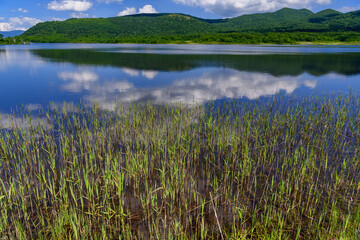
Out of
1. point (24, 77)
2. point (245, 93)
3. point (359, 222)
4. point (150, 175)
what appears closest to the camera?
point (359, 222)

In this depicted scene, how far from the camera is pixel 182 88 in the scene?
20391 millimetres

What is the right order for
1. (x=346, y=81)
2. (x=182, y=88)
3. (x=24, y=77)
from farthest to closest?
(x=24, y=77) → (x=346, y=81) → (x=182, y=88)

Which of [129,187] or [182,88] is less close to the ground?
[182,88]

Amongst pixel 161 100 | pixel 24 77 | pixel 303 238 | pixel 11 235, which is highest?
pixel 24 77

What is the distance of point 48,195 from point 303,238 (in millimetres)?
5998

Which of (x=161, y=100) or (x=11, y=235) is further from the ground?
(x=161, y=100)

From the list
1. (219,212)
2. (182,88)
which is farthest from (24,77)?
(219,212)

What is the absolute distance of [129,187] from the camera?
5707 millimetres

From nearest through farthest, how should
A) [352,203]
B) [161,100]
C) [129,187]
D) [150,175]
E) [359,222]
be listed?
[359,222] → [352,203] → [129,187] → [150,175] → [161,100]

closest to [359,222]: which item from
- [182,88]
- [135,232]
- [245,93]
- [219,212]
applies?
[219,212]

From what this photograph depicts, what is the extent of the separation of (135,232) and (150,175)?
1811 mm

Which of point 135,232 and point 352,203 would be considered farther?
point 352,203

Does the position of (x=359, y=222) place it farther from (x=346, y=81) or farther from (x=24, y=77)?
(x=24, y=77)

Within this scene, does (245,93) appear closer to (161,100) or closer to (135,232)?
(161,100)
